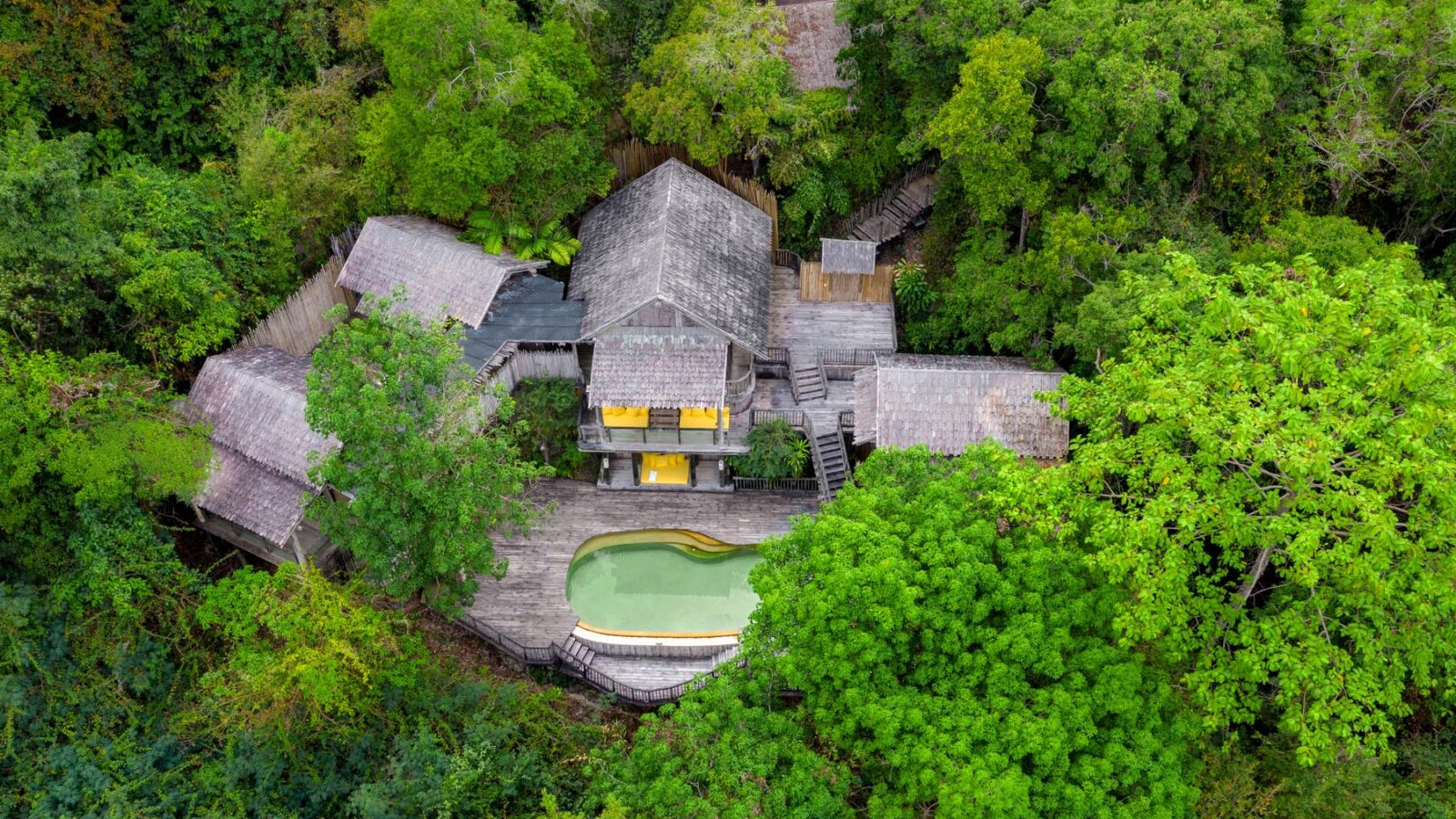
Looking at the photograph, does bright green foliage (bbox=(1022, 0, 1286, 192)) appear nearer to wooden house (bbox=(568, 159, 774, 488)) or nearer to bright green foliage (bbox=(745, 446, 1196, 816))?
wooden house (bbox=(568, 159, 774, 488))

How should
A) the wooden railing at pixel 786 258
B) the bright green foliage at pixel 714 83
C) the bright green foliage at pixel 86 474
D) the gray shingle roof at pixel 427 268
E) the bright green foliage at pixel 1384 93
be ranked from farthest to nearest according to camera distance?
1. the wooden railing at pixel 786 258
2. the bright green foliage at pixel 714 83
3. the gray shingle roof at pixel 427 268
4. the bright green foliage at pixel 1384 93
5. the bright green foliage at pixel 86 474

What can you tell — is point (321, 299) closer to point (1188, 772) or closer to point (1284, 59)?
point (1188, 772)

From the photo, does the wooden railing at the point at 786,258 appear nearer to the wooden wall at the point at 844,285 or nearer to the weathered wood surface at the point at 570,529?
the wooden wall at the point at 844,285

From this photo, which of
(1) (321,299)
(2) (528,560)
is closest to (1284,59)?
(2) (528,560)

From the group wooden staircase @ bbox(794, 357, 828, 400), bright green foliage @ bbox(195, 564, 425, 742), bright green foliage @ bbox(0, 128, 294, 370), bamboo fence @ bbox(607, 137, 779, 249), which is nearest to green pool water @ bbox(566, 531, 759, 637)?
wooden staircase @ bbox(794, 357, 828, 400)

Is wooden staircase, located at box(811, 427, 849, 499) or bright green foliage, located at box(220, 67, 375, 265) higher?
bright green foliage, located at box(220, 67, 375, 265)

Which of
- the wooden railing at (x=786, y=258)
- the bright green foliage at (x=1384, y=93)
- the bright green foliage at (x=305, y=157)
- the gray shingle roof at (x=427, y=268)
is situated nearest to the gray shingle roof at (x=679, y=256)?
the wooden railing at (x=786, y=258)

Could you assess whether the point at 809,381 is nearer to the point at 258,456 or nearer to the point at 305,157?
the point at 258,456
